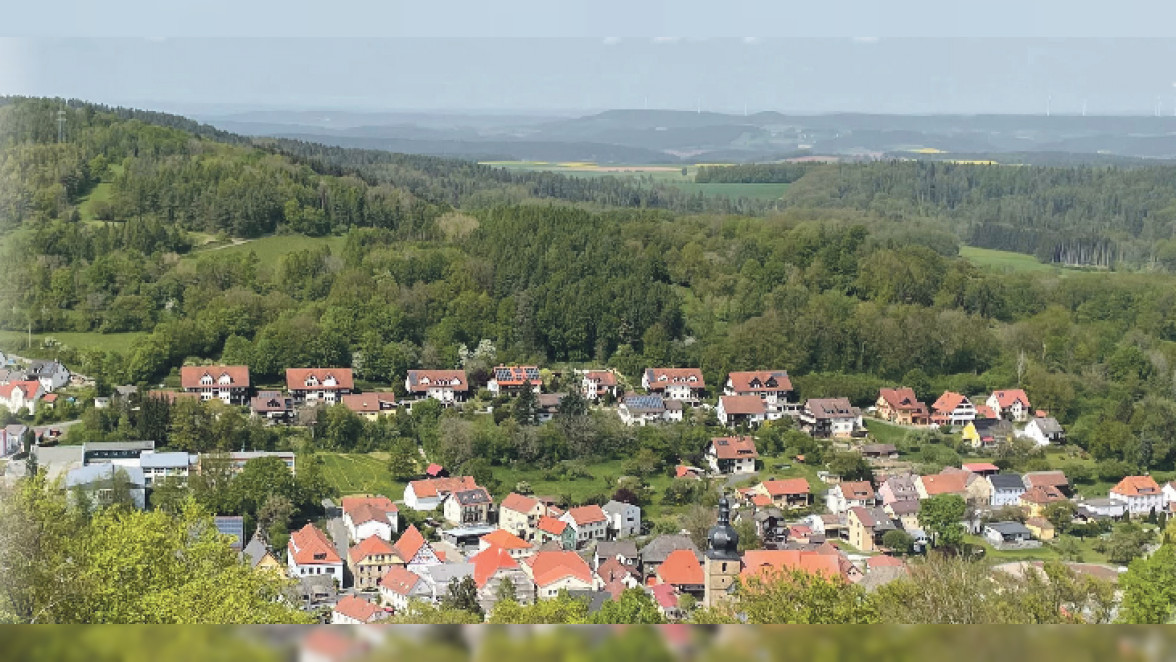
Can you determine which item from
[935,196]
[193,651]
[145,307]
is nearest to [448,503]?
[145,307]

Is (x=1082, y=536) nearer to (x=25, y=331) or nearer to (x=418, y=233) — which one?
(x=25, y=331)

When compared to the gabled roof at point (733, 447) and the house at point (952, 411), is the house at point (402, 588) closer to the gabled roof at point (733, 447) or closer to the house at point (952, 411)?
the gabled roof at point (733, 447)

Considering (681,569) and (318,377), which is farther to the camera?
(318,377)

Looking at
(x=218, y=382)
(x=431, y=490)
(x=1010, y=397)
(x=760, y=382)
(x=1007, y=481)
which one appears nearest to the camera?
(x=431, y=490)

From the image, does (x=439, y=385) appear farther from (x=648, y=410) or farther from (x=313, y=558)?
(x=313, y=558)

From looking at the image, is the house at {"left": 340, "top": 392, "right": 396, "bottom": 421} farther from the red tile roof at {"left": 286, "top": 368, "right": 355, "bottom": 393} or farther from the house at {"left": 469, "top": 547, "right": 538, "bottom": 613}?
the house at {"left": 469, "top": 547, "right": 538, "bottom": 613}

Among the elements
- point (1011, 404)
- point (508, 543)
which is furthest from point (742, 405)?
point (508, 543)

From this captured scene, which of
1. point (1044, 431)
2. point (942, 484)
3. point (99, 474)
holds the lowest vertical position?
point (942, 484)

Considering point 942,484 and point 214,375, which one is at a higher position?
point 214,375
